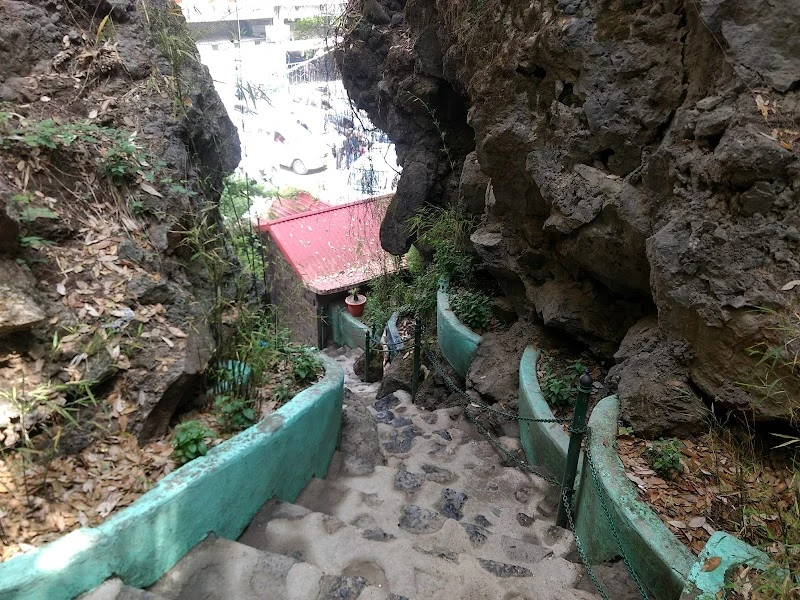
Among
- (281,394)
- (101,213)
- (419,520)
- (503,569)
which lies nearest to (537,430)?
(419,520)

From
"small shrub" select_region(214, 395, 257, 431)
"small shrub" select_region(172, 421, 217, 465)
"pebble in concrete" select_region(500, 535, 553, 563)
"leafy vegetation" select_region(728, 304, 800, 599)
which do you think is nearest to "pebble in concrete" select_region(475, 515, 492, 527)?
"pebble in concrete" select_region(500, 535, 553, 563)

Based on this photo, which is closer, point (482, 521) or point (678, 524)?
point (678, 524)

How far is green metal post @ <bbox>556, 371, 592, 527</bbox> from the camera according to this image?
2.97m

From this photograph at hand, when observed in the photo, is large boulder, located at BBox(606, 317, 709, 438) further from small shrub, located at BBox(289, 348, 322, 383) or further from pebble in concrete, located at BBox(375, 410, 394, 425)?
pebble in concrete, located at BBox(375, 410, 394, 425)

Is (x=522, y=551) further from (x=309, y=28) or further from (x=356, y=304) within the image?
(x=309, y=28)

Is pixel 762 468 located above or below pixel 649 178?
below

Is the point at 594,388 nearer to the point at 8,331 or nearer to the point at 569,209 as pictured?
the point at 569,209

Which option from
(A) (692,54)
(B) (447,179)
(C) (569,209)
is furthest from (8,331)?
(B) (447,179)

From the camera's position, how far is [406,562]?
2.67 metres

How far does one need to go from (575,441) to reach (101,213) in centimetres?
326

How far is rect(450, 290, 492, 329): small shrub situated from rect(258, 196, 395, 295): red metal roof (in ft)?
16.9

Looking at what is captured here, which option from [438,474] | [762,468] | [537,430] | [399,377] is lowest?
Answer: [399,377]

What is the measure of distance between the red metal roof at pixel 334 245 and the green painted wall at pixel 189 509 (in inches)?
321

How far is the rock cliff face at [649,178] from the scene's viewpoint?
98.5 inches
